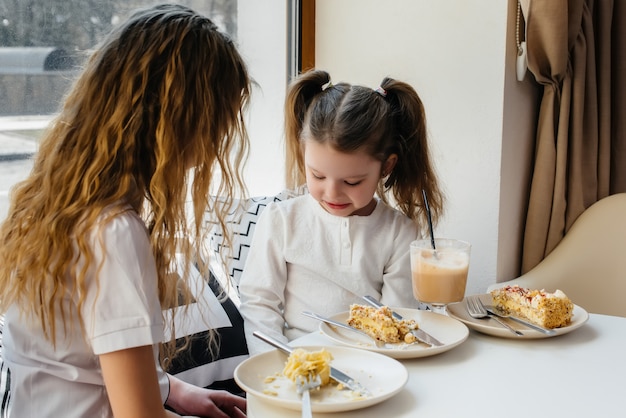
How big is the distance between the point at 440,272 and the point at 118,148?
0.65 m

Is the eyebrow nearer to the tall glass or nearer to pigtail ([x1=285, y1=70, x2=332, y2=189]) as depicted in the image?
pigtail ([x1=285, y1=70, x2=332, y2=189])

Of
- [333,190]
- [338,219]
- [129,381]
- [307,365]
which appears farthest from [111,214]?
[338,219]

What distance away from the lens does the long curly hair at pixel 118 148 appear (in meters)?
1.05

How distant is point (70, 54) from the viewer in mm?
2045

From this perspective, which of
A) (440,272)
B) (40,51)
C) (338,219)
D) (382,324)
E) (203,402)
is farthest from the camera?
(40,51)

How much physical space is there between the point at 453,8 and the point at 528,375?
1.47 metres

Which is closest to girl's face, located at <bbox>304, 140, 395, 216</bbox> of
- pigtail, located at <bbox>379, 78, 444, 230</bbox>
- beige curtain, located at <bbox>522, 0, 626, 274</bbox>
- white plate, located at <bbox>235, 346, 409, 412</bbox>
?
→ pigtail, located at <bbox>379, 78, 444, 230</bbox>

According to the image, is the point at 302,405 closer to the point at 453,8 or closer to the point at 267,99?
the point at 453,8

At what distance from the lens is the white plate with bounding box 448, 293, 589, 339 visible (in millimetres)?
1299

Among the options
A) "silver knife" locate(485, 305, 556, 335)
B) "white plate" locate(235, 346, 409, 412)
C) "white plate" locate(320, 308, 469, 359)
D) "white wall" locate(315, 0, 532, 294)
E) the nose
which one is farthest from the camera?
"white wall" locate(315, 0, 532, 294)

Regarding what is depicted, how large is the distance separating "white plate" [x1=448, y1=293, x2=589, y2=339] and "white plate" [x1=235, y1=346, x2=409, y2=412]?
0.28m

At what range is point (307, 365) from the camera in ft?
3.37

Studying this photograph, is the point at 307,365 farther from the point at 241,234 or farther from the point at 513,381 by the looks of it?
the point at 241,234

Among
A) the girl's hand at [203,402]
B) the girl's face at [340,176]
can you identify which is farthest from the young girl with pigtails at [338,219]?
the girl's hand at [203,402]
